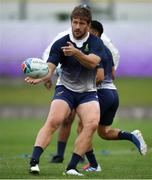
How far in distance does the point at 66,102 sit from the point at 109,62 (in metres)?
1.93

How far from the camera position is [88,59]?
1455cm

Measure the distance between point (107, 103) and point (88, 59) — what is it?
2030 millimetres

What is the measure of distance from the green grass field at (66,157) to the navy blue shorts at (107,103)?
2.76 ft

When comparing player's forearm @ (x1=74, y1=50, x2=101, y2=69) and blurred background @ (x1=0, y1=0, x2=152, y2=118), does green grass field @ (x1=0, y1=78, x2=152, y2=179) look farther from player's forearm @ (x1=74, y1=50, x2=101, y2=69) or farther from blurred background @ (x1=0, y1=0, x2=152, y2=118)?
player's forearm @ (x1=74, y1=50, x2=101, y2=69)

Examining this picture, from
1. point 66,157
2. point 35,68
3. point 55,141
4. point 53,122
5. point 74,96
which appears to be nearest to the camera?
point 53,122

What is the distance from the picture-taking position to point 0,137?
27.2 m

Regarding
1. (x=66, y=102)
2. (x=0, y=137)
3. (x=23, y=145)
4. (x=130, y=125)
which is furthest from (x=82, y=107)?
(x=130, y=125)

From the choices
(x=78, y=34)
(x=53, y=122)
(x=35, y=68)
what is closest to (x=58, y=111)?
(x=53, y=122)

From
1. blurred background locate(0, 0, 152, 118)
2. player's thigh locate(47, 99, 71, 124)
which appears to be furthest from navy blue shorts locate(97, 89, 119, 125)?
blurred background locate(0, 0, 152, 118)

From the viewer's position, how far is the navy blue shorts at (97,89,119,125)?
16453mm

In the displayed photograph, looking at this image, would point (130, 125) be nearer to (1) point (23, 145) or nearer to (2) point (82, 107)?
(1) point (23, 145)

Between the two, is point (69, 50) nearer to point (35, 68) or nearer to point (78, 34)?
point (78, 34)

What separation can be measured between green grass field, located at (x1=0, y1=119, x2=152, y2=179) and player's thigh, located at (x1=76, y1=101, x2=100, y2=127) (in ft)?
2.70

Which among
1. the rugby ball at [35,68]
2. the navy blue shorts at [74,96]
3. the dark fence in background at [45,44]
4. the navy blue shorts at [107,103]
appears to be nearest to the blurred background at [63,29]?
the dark fence in background at [45,44]
